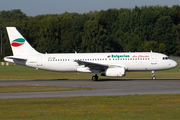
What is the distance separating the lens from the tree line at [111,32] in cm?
9475

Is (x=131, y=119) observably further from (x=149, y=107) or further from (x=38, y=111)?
(x=38, y=111)

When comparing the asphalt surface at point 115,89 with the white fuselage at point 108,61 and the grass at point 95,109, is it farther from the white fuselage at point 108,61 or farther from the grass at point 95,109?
the white fuselage at point 108,61

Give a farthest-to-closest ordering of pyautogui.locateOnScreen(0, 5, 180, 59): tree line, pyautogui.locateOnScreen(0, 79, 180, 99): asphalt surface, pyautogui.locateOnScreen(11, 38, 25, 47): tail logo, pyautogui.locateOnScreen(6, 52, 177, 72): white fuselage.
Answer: pyautogui.locateOnScreen(0, 5, 180, 59): tree line, pyautogui.locateOnScreen(11, 38, 25, 47): tail logo, pyautogui.locateOnScreen(6, 52, 177, 72): white fuselage, pyautogui.locateOnScreen(0, 79, 180, 99): asphalt surface

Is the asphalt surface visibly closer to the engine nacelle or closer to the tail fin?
the engine nacelle

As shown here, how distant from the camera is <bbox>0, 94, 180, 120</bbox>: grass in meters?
12.9

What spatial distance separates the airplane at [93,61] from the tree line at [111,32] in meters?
53.7

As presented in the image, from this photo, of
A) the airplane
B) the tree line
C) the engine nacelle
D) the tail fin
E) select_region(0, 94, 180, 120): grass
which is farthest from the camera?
the tree line

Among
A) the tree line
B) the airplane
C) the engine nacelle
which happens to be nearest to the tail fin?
the airplane

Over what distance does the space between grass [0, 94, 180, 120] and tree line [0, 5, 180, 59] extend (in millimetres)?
72685

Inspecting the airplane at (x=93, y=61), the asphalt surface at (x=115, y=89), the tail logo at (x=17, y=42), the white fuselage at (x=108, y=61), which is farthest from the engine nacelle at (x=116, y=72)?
the tail logo at (x=17, y=42)

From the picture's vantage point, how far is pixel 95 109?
14781 millimetres

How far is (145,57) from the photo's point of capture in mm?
35219

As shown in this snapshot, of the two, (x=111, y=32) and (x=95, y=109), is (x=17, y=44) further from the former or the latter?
(x=111, y=32)

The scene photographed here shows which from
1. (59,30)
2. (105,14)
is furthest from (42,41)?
(105,14)
